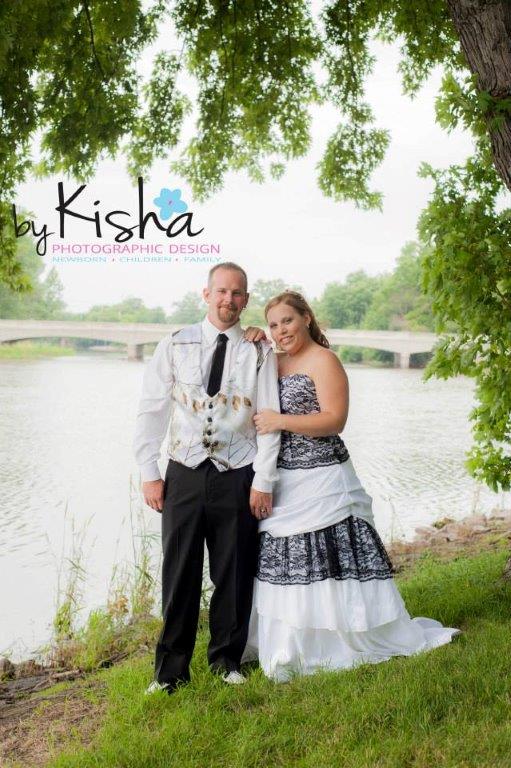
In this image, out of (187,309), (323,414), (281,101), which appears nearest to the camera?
(323,414)

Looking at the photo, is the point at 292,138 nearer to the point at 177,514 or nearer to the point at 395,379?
the point at 177,514

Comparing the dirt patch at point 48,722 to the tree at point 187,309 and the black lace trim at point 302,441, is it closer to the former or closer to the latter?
the black lace trim at point 302,441

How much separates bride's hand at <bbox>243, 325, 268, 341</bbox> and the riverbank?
4.81ft

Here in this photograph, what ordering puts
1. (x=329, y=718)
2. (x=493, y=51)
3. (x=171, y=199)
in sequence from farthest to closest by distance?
(x=171, y=199)
(x=493, y=51)
(x=329, y=718)

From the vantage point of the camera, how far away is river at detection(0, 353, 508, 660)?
7.30 metres

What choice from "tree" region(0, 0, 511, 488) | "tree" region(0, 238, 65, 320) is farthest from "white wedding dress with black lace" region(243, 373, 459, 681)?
"tree" region(0, 238, 65, 320)

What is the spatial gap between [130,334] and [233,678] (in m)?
29.1

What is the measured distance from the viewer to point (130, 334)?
105ft

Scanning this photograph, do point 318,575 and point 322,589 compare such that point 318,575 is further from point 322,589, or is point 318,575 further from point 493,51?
point 493,51

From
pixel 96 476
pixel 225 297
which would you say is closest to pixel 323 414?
pixel 225 297

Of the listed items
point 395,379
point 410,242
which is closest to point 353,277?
point 410,242

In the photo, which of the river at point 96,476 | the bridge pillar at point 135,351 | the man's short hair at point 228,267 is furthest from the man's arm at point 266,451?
the bridge pillar at point 135,351

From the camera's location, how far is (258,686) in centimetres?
338

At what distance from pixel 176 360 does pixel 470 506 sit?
283 inches
